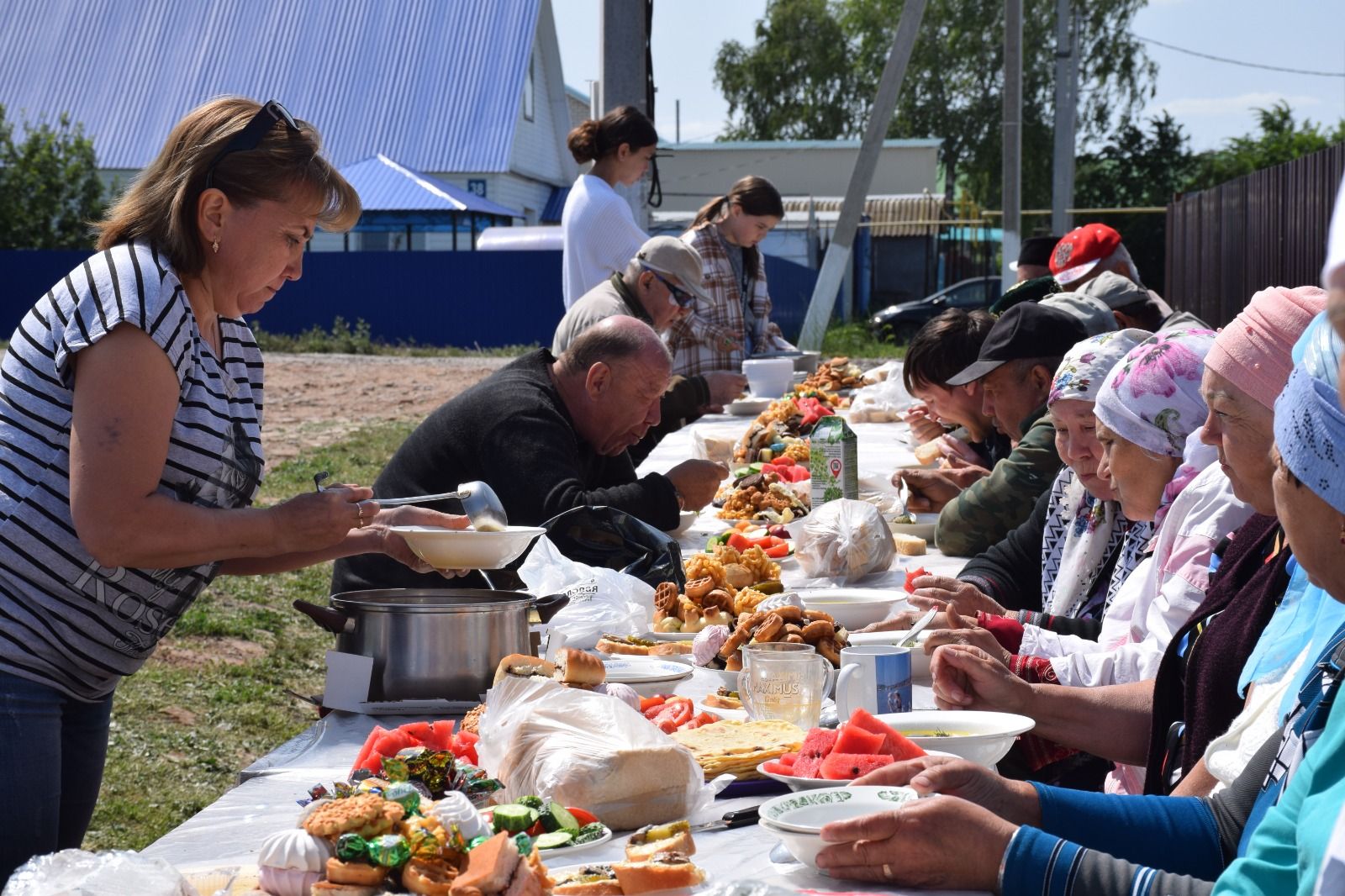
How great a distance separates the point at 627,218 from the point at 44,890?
5.46 metres

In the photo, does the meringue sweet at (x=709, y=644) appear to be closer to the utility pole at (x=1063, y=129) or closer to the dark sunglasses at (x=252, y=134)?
the dark sunglasses at (x=252, y=134)

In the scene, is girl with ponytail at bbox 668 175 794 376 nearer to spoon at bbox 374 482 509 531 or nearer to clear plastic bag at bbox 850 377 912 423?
clear plastic bag at bbox 850 377 912 423

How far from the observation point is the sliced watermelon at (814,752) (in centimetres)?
203

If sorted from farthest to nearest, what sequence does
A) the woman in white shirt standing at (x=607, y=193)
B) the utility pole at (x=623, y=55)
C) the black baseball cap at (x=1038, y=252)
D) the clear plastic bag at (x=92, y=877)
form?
the black baseball cap at (x=1038, y=252), the utility pole at (x=623, y=55), the woman in white shirt standing at (x=607, y=193), the clear plastic bag at (x=92, y=877)

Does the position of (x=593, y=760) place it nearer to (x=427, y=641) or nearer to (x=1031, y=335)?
(x=427, y=641)

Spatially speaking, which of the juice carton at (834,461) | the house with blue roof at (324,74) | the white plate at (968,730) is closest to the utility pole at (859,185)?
the juice carton at (834,461)

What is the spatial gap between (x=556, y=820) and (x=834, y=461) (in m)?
2.68

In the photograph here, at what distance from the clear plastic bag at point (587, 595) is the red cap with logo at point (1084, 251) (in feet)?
15.2

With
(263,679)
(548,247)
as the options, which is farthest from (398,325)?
(263,679)

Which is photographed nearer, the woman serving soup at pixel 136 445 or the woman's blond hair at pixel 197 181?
the woman serving soup at pixel 136 445

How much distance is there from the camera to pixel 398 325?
23578 mm

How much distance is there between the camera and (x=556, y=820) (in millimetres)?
1911

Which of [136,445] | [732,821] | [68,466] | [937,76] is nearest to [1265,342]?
[732,821]

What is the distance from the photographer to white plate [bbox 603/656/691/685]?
8.93 ft
